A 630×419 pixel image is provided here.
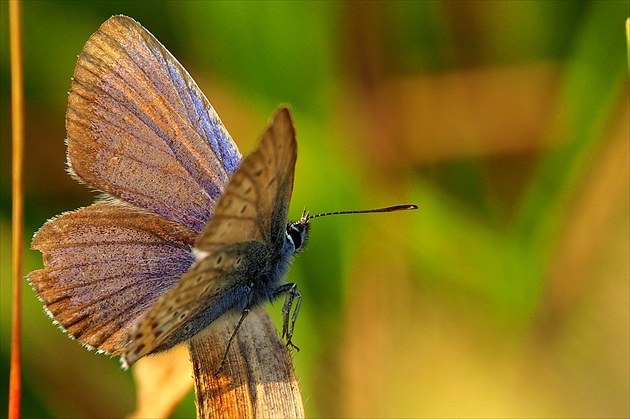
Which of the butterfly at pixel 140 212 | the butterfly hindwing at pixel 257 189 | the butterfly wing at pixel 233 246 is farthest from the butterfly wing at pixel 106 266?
the butterfly hindwing at pixel 257 189

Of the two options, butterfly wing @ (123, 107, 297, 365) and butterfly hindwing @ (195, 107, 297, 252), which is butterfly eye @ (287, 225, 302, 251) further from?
butterfly hindwing @ (195, 107, 297, 252)

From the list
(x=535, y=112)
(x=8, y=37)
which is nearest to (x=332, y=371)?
(x=535, y=112)

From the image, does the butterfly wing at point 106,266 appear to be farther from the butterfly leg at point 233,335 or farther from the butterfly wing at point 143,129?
the butterfly leg at point 233,335

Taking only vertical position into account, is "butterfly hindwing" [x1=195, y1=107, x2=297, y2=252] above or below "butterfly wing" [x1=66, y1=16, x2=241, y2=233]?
below

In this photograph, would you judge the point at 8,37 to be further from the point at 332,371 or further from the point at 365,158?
the point at 332,371

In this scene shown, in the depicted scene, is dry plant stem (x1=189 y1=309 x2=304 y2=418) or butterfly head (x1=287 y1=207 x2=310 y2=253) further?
butterfly head (x1=287 y1=207 x2=310 y2=253)

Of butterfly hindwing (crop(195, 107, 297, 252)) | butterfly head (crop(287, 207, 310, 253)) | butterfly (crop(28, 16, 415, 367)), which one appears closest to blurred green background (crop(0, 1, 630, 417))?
butterfly head (crop(287, 207, 310, 253))
